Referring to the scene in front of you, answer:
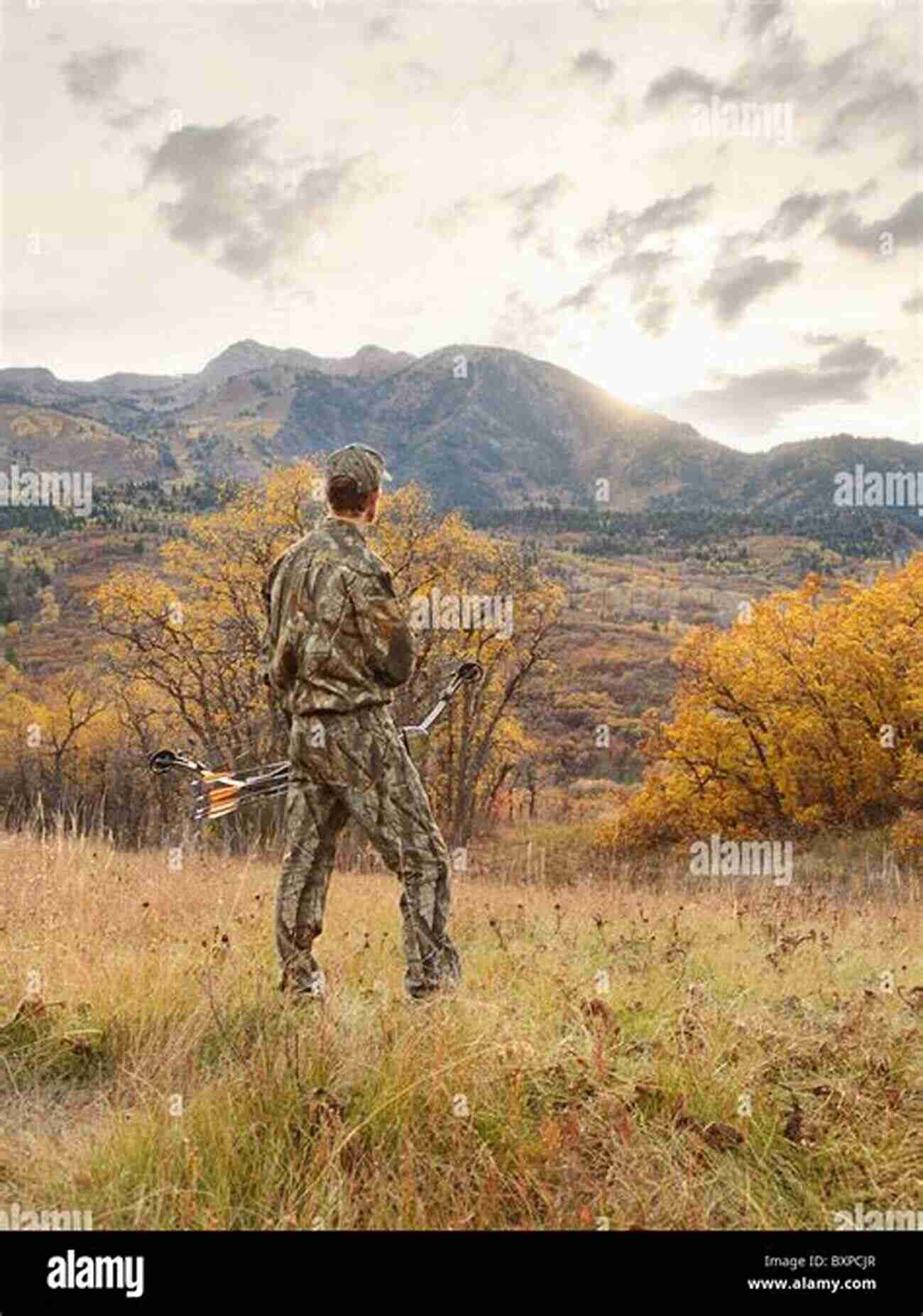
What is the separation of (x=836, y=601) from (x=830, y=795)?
18.5 ft

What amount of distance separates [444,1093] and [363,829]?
1465mm

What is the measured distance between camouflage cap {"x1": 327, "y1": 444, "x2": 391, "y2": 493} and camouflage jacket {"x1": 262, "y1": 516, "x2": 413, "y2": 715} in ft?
0.75

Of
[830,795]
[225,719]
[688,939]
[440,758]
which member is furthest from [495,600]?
[688,939]

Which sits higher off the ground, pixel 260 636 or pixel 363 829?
pixel 260 636

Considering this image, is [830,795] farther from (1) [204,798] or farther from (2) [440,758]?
(1) [204,798]

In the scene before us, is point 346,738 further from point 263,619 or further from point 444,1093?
point 263,619

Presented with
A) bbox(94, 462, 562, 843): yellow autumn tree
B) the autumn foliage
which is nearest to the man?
the autumn foliage

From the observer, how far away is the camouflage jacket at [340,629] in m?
4.64

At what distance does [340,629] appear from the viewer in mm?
4645

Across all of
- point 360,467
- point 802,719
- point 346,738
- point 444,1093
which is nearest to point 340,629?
point 346,738

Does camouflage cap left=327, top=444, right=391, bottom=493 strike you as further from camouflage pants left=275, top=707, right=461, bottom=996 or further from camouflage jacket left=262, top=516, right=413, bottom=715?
camouflage pants left=275, top=707, right=461, bottom=996

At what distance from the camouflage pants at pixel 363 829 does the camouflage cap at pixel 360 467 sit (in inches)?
40.0

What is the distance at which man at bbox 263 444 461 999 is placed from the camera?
15.2ft

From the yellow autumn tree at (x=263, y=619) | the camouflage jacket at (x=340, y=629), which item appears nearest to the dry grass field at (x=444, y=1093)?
the camouflage jacket at (x=340, y=629)
